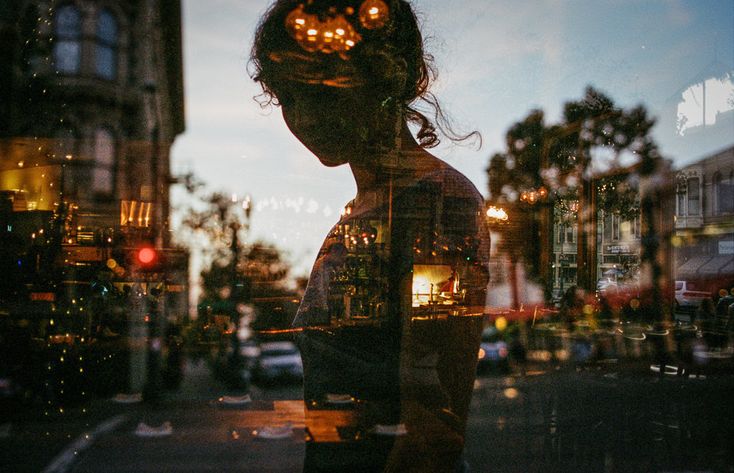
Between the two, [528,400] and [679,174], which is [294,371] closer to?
[679,174]

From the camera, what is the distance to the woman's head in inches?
31.0

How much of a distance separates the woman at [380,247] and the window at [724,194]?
0.28m

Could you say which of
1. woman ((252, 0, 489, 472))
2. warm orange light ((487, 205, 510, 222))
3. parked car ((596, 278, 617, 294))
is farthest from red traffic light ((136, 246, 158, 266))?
parked car ((596, 278, 617, 294))

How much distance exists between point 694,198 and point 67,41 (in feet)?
3.58

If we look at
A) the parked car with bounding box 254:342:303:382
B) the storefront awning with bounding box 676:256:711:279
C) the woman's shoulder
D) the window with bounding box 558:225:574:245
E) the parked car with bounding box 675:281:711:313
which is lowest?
the parked car with bounding box 254:342:303:382

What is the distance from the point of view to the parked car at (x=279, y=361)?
0.90m

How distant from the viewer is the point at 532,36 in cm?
84

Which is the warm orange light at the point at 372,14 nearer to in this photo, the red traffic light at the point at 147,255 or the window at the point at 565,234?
the window at the point at 565,234

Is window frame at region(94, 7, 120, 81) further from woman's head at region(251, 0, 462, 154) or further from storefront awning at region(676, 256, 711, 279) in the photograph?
storefront awning at region(676, 256, 711, 279)

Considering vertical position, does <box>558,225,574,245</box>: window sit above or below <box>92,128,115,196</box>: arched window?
below

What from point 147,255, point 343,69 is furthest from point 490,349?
point 147,255

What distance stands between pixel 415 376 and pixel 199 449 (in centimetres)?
56

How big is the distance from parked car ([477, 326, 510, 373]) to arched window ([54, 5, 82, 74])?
860mm

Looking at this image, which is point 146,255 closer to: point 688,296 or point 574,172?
point 574,172
